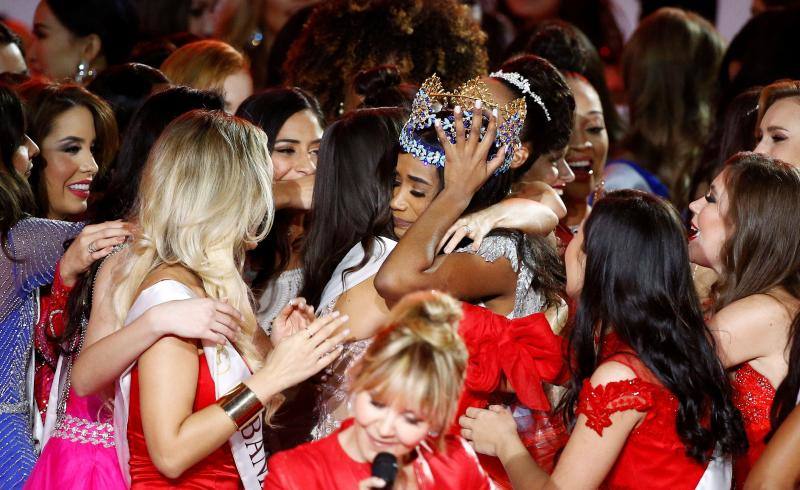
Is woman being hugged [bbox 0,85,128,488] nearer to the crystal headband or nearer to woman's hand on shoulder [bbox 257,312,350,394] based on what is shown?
woman's hand on shoulder [bbox 257,312,350,394]

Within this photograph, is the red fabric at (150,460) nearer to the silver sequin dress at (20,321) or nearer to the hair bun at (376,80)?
the silver sequin dress at (20,321)

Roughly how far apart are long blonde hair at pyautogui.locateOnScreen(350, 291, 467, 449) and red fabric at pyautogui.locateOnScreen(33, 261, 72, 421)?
136 cm

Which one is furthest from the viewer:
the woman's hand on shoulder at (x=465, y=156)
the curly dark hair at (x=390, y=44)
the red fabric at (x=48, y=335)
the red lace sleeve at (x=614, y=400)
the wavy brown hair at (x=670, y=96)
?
the wavy brown hair at (x=670, y=96)

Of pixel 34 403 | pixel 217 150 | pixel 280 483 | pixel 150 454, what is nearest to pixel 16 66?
pixel 34 403

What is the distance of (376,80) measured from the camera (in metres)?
3.89

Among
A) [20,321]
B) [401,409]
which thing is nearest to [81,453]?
[20,321]

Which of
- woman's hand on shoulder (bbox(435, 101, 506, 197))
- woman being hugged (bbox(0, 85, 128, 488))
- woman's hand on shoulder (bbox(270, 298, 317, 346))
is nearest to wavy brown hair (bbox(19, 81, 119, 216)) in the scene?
woman being hugged (bbox(0, 85, 128, 488))

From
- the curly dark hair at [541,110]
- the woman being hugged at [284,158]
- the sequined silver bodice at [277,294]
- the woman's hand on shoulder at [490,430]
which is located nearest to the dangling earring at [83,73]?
the woman being hugged at [284,158]

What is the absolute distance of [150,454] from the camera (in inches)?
96.7

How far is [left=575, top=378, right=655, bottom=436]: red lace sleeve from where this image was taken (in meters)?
2.43

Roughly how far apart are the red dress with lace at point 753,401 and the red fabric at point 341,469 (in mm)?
791

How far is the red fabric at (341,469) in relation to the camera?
7.13 ft

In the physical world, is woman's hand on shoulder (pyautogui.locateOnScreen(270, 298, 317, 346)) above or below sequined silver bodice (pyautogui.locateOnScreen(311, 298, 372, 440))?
above

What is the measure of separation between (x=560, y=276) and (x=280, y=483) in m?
1.20
